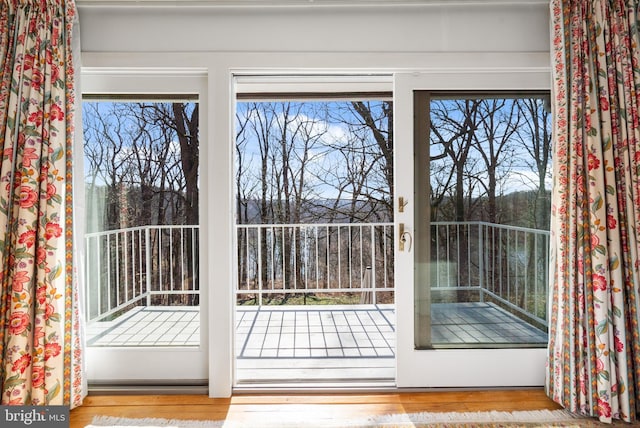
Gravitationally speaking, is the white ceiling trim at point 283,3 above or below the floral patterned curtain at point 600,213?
above

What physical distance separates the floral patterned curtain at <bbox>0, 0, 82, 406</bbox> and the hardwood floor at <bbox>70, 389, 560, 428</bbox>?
27 centimetres

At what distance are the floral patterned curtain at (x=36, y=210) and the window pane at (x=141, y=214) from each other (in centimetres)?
30

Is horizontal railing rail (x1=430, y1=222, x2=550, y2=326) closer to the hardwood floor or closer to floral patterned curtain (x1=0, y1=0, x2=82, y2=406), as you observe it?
the hardwood floor

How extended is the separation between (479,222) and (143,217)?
7.23 ft

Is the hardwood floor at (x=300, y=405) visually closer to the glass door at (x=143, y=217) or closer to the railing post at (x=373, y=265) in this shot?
the glass door at (x=143, y=217)

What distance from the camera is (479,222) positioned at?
7.63ft

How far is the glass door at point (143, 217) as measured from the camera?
7.67ft

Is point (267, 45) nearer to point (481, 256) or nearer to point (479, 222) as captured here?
point (479, 222)

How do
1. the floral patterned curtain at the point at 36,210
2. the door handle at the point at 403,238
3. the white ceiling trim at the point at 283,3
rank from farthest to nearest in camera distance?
the door handle at the point at 403,238 < the white ceiling trim at the point at 283,3 < the floral patterned curtain at the point at 36,210

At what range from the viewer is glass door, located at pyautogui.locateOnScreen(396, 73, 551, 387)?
230 centimetres

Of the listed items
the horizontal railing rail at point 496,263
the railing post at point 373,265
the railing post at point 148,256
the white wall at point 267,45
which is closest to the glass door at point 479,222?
the horizontal railing rail at point 496,263

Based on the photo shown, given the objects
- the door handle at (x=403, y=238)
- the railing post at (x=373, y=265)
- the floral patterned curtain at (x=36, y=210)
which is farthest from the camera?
the railing post at (x=373, y=265)

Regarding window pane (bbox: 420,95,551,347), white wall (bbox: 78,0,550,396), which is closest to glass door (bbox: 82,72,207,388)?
white wall (bbox: 78,0,550,396)

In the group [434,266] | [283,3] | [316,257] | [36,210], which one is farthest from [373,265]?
[36,210]
